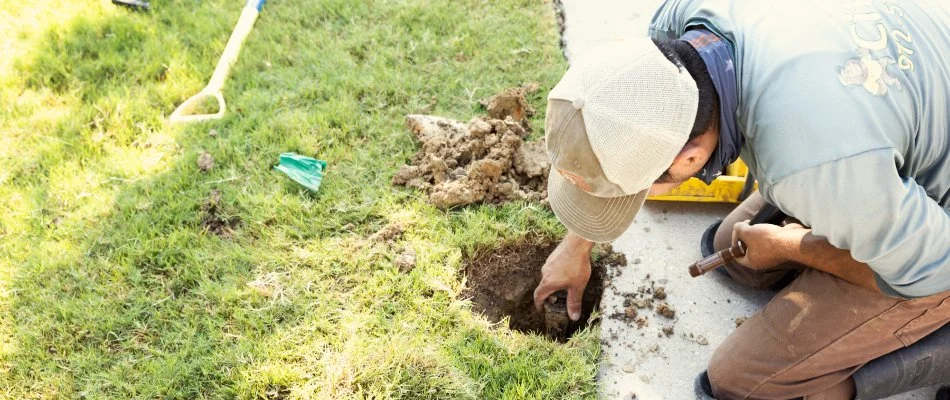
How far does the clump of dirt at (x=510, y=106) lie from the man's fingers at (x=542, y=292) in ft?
2.91

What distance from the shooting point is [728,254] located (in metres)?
2.29

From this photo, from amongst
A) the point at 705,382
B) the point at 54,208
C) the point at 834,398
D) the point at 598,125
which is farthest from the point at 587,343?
the point at 54,208

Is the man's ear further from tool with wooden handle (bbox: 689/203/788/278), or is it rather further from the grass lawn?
the grass lawn

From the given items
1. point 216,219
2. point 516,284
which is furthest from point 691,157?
point 216,219

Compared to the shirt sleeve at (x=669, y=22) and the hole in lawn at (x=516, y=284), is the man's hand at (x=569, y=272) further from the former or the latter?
the shirt sleeve at (x=669, y=22)

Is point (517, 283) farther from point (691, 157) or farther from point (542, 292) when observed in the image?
point (691, 157)

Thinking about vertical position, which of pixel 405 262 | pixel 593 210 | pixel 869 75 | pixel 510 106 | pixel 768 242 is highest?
pixel 869 75

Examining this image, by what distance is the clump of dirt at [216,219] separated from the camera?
2838mm

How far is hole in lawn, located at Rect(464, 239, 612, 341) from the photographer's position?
268 cm

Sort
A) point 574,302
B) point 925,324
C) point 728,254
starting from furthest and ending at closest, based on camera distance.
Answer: point 574,302, point 728,254, point 925,324

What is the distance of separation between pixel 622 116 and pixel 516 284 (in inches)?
50.9

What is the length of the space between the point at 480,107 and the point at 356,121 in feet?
2.00

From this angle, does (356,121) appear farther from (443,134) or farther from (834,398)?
(834,398)

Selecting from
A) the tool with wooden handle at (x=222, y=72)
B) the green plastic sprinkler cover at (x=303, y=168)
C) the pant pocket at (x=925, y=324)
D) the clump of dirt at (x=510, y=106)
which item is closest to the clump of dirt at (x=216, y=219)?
the green plastic sprinkler cover at (x=303, y=168)
